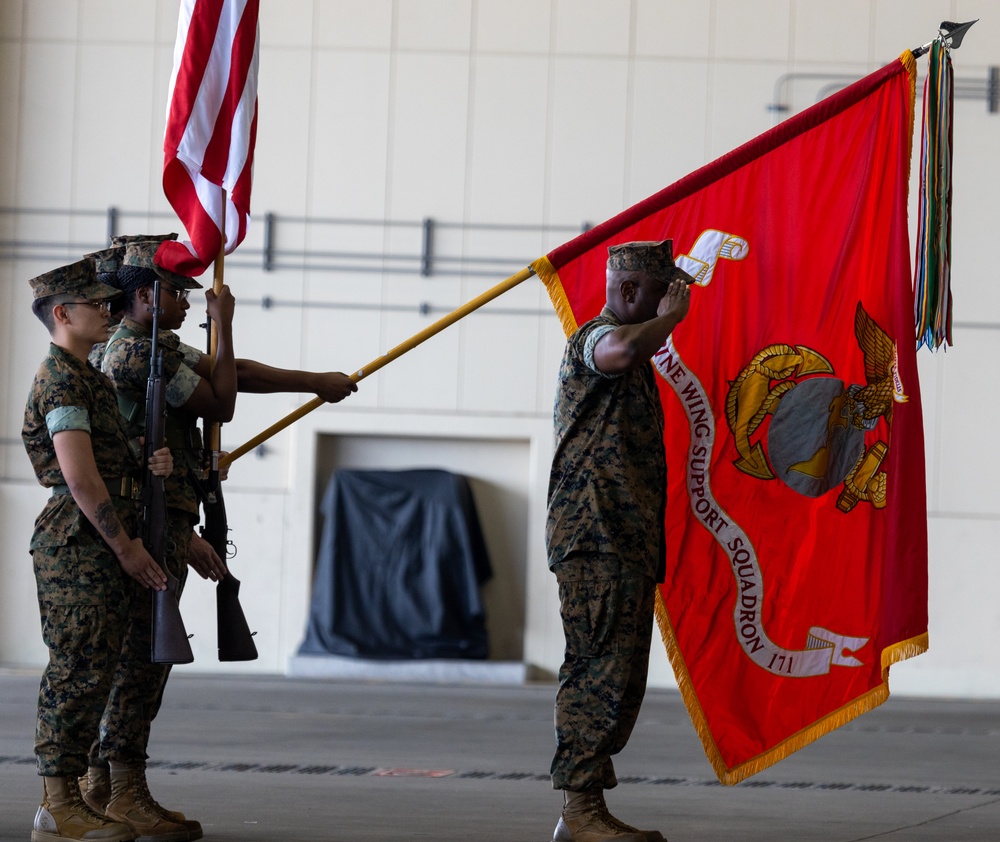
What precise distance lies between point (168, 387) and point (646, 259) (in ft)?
4.48

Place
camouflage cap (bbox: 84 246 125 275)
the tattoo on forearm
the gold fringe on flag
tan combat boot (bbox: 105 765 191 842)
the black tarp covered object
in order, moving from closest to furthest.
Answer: the tattoo on forearm, tan combat boot (bbox: 105 765 191 842), camouflage cap (bbox: 84 246 125 275), the gold fringe on flag, the black tarp covered object

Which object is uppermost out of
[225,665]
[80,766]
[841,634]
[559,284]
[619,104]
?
[619,104]

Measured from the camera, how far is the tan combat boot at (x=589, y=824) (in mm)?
3598

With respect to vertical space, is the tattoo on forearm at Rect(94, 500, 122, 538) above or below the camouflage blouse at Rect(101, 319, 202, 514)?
below

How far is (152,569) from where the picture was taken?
3656 mm

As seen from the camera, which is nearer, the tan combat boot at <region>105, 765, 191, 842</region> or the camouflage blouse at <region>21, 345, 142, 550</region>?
the camouflage blouse at <region>21, 345, 142, 550</region>

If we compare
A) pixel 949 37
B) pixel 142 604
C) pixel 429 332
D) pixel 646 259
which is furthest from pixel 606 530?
pixel 949 37

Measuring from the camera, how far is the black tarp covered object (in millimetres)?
9055

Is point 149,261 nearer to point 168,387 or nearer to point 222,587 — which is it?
point 168,387

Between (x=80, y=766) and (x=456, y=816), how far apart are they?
1.31m

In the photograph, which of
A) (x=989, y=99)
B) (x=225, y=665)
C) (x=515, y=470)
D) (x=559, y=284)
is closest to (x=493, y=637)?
(x=515, y=470)

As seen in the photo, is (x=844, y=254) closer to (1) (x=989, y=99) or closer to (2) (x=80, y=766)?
(2) (x=80, y=766)

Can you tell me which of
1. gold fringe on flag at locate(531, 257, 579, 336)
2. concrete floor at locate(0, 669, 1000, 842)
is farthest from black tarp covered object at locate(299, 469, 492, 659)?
gold fringe on flag at locate(531, 257, 579, 336)

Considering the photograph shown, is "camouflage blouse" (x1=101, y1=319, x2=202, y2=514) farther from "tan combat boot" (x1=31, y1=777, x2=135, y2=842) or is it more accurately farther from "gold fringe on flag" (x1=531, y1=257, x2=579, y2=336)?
"gold fringe on flag" (x1=531, y1=257, x2=579, y2=336)
